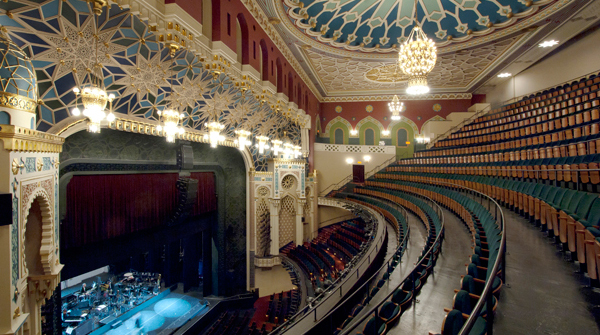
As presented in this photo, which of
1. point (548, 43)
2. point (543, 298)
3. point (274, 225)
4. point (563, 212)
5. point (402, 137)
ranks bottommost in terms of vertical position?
point (274, 225)

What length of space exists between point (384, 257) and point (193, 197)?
4.35m

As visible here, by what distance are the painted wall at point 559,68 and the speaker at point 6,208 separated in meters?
13.5

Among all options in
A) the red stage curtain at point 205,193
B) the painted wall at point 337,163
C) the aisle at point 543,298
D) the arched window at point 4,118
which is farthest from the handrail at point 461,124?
the arched window at point 4,118

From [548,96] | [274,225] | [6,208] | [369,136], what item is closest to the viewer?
[6,208]

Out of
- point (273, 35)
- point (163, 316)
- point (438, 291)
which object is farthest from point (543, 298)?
point (163, 316)

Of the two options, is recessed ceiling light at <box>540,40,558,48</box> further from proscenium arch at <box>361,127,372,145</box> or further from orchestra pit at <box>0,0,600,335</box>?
proscenium arch at <box>361,127,372,145</box>

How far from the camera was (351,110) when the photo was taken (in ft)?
48.8

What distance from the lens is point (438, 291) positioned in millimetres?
3098

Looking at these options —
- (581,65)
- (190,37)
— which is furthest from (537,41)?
(190,37)

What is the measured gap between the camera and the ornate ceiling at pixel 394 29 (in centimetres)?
688

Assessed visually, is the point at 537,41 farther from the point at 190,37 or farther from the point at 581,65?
the point at 190,37

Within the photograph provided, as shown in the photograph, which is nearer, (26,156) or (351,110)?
(26,156)

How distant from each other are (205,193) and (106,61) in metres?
4.99

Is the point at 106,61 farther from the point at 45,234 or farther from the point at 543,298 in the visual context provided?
the point at 543,298
